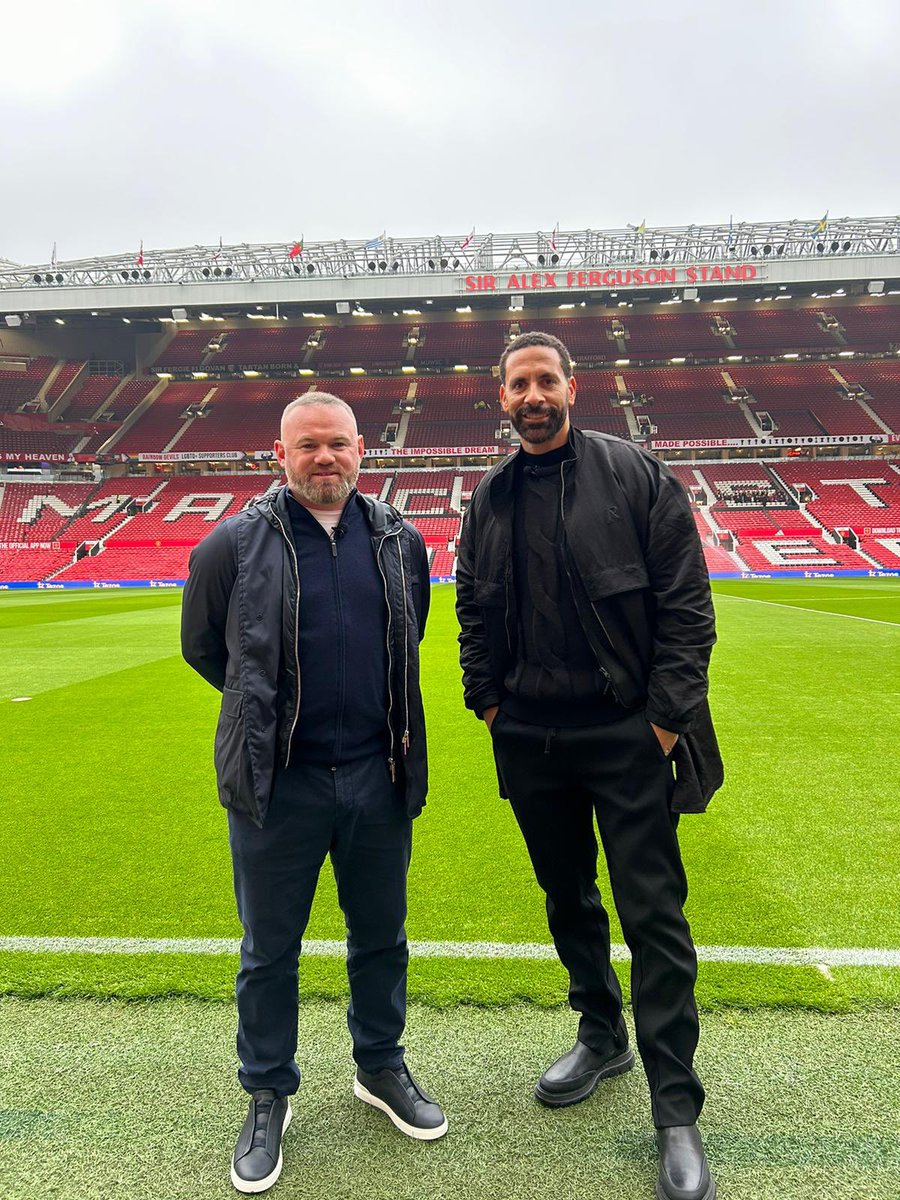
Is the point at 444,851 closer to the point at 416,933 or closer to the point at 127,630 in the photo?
the point at 416,933

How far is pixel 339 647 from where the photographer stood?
6.88 feet

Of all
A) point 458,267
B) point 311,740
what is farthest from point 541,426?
point 458,267

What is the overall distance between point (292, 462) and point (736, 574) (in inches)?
1203

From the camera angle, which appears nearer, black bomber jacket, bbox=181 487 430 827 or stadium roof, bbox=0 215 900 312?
black bomber jacket, bbox=181 487 430 827

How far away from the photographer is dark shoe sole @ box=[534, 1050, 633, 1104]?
6.94ft

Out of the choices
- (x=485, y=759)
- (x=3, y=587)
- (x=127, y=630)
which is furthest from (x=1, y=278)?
(x=485, y=759)

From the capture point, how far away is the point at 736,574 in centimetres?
2978

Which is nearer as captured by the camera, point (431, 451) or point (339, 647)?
point (339, 647)

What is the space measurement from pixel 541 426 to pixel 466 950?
2194mm

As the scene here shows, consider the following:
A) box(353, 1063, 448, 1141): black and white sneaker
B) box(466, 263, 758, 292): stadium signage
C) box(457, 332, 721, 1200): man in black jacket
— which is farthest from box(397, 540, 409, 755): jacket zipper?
box(466, 263, 758, 292): stadium signage

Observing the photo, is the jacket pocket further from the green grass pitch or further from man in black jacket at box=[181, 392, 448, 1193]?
the green grass pitch

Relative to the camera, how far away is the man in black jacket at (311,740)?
6.65 ft

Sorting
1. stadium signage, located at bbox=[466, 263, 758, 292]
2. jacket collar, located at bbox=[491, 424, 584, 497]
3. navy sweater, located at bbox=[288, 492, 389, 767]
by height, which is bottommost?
navy sweater, located at bbox=[288, 492, 389, 767]

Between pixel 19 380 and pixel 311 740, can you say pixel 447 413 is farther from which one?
pixel 311 740
